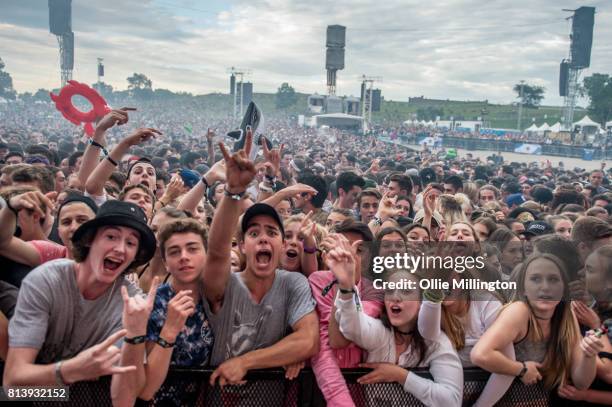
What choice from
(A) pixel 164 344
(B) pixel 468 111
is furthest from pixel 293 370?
(B) pixel 468 111

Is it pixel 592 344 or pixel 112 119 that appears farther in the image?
pixel 112 119

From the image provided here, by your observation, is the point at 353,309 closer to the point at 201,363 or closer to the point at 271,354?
the point at 271,354

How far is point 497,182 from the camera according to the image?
1249cm


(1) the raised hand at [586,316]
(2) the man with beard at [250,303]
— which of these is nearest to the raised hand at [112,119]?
(2) the man with beard at [250,303]

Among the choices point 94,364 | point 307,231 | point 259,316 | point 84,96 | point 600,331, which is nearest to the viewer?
point 94,364

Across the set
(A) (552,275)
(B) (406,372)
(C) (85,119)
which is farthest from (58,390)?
(C) (85,119)

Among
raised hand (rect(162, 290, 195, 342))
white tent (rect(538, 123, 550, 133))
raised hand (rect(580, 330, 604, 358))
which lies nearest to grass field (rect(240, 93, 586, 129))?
white tent (rect(538, 123, 550, 133))

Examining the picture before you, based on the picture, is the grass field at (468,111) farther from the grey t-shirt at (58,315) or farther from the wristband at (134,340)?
the wristband at (134,340)

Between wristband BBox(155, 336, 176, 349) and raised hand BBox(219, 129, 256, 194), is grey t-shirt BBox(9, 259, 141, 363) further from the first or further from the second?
raised hand BBox(219, 129, 256, 194)

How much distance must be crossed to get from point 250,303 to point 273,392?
45 centimetres

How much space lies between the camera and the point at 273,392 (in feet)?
8.00

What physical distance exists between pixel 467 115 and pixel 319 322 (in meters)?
111

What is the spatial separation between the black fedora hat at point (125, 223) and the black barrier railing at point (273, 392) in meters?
0.61

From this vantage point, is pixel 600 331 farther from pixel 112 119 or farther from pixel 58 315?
pixel 112 119
